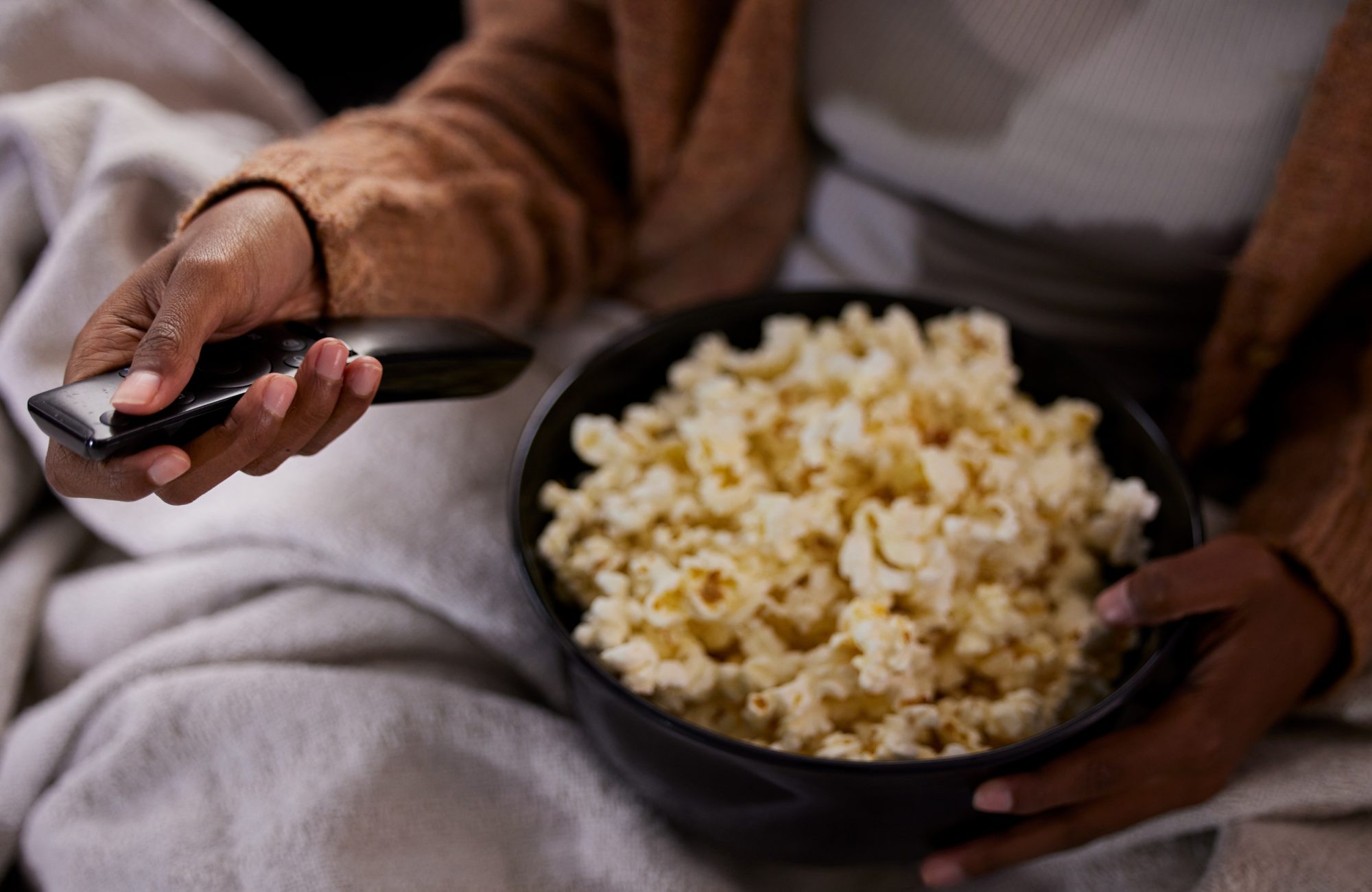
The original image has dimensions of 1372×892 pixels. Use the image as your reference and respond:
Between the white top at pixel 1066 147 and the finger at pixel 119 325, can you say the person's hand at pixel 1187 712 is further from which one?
the finger at pixel 119 325

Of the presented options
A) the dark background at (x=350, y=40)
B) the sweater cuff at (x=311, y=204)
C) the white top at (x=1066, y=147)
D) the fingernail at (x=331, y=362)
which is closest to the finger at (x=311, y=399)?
the fingernail at (x=331, y=362)

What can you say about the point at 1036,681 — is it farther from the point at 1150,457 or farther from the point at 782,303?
the point at 782,303

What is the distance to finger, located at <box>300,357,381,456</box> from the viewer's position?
442 millimetres

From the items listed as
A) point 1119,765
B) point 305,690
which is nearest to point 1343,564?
point 1119,765

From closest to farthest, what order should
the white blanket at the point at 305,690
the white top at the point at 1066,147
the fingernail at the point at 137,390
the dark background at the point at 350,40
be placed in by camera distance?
1. the fingernail at the point at 137,390
2. the white blanket at the point at 305,690
3. the white top at the point at 1066,147
4. the dark background at the point at 350,40

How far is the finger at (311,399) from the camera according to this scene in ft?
1.40

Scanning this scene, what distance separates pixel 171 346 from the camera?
40cm

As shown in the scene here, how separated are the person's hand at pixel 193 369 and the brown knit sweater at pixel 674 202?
96mm

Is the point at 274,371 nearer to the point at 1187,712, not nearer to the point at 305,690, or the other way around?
the point at 305,690

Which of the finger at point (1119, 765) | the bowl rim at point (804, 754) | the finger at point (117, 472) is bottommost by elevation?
the finger at point (1119, 765)

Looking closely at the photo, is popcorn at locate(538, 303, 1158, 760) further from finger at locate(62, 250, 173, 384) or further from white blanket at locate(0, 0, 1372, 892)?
finger at locate(62, 250, 173, 384)

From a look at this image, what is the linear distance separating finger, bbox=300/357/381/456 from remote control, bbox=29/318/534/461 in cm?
3

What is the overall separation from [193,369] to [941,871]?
48 cm

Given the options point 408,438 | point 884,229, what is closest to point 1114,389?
point 884,229
